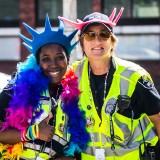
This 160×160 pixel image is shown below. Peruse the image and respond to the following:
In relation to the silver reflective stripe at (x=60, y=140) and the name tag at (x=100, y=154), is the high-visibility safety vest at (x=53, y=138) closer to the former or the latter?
the silver reflective stripe at (x=60, y=140)

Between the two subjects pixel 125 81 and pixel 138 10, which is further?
pixel 138 10

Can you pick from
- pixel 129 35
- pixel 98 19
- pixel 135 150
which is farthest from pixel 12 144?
pixel 129 35

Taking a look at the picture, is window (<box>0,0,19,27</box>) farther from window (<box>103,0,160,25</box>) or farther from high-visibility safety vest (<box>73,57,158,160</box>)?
high-visibility safety vest (<box>73,57,158,160</box>)

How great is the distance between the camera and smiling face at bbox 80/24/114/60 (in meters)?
3.50

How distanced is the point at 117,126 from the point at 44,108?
57 cm

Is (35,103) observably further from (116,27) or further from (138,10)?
(138,10)

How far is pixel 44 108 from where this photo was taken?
3.47m

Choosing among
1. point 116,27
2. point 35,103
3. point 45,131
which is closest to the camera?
point 45,131

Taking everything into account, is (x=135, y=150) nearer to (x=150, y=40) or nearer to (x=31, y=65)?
(x=31, y=65)

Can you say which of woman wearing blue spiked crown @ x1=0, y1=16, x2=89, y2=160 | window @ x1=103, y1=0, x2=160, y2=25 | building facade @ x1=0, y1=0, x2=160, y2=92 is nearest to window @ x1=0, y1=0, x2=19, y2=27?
building facade @ x1=0, y1=0, x2=160, y2=92

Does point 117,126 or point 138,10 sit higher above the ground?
point 138,10

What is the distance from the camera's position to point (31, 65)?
362 centimetres

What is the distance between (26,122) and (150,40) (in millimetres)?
8114

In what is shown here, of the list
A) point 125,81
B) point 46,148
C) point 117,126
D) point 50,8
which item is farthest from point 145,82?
point 50,8
